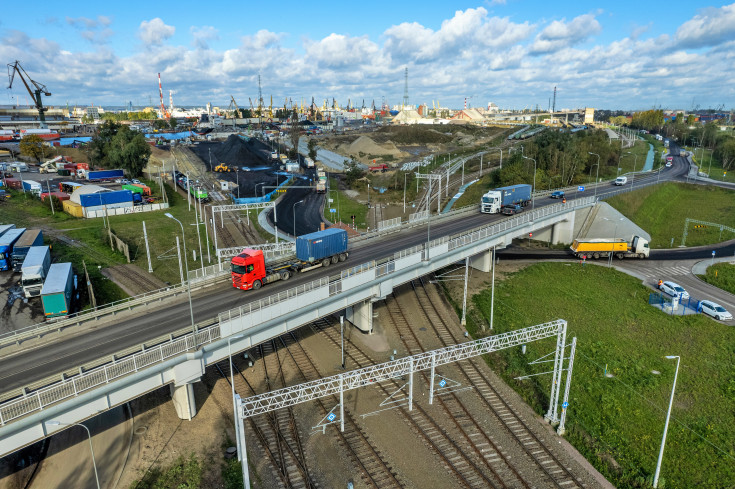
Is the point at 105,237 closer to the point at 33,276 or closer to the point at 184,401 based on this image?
the point at 33,276

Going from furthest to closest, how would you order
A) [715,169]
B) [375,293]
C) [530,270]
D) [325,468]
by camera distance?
1. [715,169]
2. [530,270]
3. [375,293]
4. [325,468]

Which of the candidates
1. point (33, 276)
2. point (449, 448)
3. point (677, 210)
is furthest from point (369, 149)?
point (449, 448)

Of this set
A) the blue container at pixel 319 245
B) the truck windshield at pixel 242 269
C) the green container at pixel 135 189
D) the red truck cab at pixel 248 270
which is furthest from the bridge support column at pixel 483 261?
the green container at pixel 135 189

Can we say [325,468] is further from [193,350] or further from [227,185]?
[227,185]

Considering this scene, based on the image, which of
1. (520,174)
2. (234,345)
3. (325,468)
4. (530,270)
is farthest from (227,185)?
(325,468)

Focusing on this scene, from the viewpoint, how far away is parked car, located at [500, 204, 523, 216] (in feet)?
213

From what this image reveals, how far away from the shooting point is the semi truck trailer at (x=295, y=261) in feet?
116

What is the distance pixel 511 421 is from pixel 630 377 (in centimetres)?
1222

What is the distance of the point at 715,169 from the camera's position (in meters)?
117

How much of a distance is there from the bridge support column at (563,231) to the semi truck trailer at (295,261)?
4045 centimetres

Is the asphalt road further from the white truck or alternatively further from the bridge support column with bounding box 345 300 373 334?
the white truck

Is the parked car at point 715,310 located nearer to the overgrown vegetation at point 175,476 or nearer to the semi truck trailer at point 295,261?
the semi truck trailer at point 295,261

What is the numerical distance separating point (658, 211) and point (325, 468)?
8446 centimetres

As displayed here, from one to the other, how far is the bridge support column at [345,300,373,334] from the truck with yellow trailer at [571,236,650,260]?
117ft
